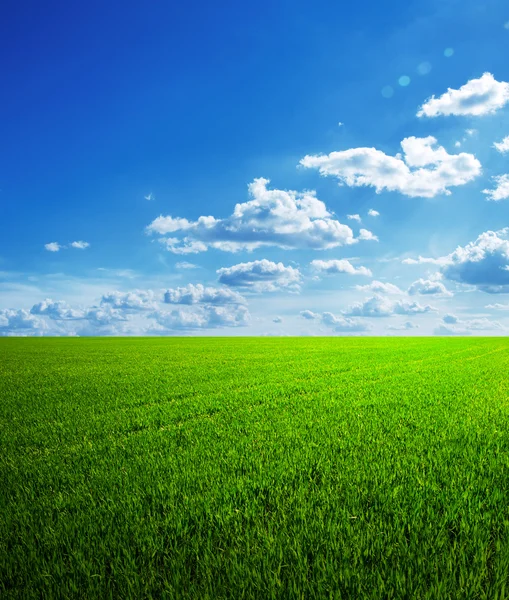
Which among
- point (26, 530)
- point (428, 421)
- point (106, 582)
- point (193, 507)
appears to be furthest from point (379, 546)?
point (428, 421)

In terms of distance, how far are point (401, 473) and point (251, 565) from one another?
3.22 m

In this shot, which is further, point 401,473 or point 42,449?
point 42,449

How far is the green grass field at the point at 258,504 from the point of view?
148 inches

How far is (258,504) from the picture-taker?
5.25 meters

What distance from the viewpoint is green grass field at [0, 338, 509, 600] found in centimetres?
377

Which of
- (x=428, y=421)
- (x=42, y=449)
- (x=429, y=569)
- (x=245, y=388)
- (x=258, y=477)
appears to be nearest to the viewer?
(x=429, y=569)

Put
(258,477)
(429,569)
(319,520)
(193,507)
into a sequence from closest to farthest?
1. (429,569)
2. (319,520)
3. (193,507)
4. (258,477)

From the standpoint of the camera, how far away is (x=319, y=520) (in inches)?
184

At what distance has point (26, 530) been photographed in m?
4.93

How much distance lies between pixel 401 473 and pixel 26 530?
5022 mm

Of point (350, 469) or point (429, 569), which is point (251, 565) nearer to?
point (429, 569)

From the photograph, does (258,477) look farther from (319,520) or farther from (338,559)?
(338,559)

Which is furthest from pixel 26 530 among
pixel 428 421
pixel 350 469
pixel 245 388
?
pixel 245 388

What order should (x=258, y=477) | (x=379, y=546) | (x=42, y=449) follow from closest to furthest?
1. (x=379, y=546)
2. (x=258, y=477)
3. (x=42, y=449)
